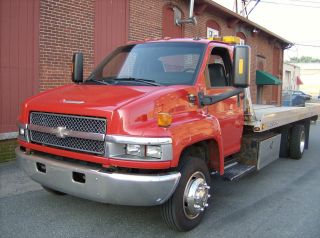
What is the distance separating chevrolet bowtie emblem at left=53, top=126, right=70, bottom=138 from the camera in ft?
14.0

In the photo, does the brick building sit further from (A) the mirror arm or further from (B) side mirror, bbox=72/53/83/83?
→ (A) the mirror arm

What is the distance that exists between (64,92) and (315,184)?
185 inches

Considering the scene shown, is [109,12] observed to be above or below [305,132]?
above

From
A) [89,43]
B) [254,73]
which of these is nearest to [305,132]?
[89,43]

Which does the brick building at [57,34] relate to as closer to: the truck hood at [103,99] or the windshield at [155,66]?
the windshield at [155,66]

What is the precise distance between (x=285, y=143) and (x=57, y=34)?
5699 millimetres

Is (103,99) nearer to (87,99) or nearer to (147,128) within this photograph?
(87,99)

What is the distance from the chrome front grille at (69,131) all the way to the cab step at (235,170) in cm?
220

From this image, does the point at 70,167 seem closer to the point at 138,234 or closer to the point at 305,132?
the point at 138,234

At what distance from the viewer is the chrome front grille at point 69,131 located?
13.3ft

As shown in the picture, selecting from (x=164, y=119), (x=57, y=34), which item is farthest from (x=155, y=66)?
(x=57, y=34)

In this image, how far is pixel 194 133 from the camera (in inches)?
174

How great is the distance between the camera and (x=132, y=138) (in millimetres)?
3877

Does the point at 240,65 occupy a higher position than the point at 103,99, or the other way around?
the point at 240,65
